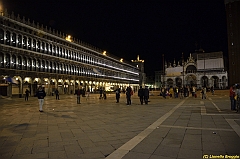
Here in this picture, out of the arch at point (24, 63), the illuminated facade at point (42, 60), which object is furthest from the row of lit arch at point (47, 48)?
the arch at point (24, 63)

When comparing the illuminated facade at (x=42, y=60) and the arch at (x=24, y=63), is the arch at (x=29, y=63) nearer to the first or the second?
the illuminated facade at (x=42, y=60)

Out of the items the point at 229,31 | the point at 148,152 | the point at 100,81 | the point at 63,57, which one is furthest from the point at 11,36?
the point at 229,31

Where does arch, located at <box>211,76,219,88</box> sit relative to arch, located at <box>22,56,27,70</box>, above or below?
below

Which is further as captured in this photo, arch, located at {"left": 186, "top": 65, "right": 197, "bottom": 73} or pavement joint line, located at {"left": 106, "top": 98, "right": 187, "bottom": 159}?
arch, located at {"left": 186, "top": 65, "right": 197, "bottom": 73}

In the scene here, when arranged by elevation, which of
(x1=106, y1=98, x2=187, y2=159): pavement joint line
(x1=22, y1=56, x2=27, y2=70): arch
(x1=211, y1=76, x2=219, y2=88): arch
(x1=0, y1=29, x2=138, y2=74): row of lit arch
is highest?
(x1=0, y1=29, x2=138, y2=74): row of lit arch

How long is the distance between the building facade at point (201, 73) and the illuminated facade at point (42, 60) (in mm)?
37266

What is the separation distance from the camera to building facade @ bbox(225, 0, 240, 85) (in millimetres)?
50125

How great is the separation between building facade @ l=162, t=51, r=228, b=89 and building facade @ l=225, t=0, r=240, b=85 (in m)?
Result: 27.3

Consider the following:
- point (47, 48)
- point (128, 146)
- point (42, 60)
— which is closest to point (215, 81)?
point (47, 48)

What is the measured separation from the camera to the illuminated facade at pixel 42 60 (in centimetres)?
3694

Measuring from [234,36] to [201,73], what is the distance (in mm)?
37873

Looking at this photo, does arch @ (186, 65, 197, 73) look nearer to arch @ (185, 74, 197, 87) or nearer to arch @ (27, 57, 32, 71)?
arch @ (185, 74, 197, 87)

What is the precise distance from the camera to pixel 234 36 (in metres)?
51.1

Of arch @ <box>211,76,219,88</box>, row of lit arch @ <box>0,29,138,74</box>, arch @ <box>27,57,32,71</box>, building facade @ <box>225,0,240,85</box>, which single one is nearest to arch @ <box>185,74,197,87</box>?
arch @ <box>211,76,219,88</box>
